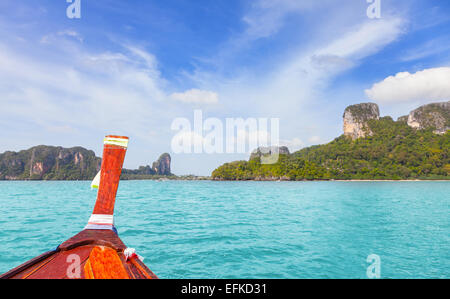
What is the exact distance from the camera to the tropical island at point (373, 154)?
407 ft

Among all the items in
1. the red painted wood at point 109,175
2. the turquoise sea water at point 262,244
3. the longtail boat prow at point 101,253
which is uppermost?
the red painted wood at point 109,175

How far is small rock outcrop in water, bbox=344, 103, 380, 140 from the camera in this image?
16662cm

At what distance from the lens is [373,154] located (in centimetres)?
13850

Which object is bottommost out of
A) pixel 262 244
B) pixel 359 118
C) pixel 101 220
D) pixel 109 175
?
pixel 262 244

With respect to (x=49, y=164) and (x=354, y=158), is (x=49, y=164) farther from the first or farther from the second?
(x=354, y=158)

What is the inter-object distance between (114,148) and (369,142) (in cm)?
17860

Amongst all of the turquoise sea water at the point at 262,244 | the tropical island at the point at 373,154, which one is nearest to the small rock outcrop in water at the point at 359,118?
the tropical island at the point at 373,154

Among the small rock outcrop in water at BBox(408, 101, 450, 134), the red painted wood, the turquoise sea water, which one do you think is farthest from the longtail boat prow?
the small rock outcrop in water at BBox(408, 101, 450, 134)

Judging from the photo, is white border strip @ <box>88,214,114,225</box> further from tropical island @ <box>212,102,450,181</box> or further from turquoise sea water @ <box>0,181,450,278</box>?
tropical island @ <box>212,102,450,181</box>

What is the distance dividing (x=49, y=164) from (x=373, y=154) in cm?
21317

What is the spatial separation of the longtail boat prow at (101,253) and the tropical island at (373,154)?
143 m

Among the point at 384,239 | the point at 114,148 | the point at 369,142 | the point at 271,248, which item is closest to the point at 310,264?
the point at 271,248

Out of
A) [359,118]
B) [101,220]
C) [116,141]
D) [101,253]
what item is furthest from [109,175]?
[359,118]

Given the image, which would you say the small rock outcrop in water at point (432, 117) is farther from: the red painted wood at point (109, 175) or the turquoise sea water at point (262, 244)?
the red painted wood at point (109, 175)
